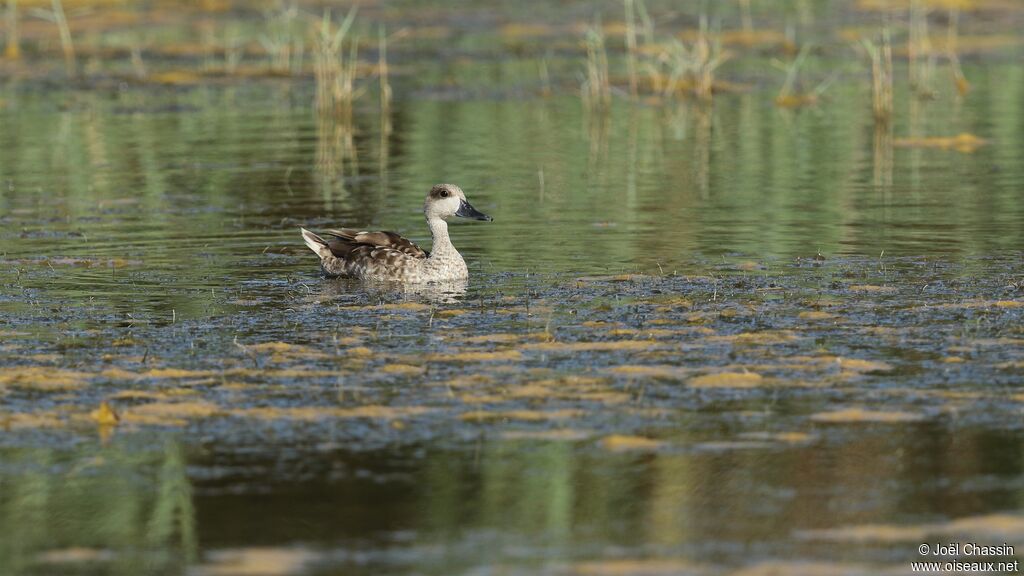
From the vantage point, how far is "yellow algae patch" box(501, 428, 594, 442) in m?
8.39

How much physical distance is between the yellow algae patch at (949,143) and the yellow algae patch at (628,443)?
14144 millimetres

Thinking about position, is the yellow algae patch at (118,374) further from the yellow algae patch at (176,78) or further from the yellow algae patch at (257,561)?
the yellow algae patch at (176,78)

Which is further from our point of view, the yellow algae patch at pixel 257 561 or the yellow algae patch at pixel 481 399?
the yellow algae patch at pixel 481 399

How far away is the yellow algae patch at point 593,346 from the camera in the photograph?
1026cm

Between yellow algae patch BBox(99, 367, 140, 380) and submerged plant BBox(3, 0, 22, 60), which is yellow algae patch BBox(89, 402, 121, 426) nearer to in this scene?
yellow algae patch BBox(99, 367, 140, 380)

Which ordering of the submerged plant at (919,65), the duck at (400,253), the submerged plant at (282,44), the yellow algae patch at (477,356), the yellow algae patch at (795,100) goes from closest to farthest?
1. the yellow algae patch at (477,356)
2. the duck at (400,253)
3. the yellow algae patch at (795,100)
4. the submerged plant at (919,65)
5. the submerged plant at (282,44)

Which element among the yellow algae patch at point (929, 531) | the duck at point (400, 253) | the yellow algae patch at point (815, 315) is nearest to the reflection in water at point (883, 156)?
the duck at point (400, 253)

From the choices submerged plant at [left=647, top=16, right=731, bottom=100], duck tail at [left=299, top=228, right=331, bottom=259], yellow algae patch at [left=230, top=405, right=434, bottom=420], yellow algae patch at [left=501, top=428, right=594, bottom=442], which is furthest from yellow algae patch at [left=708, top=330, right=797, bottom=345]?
submerged plant at [left=647, top=16, right=731, bottom=100]

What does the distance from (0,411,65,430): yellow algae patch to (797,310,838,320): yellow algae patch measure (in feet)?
15.4

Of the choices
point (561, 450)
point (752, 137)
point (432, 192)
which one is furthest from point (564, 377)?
point (752, 137)

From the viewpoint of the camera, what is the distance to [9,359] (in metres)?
10.2

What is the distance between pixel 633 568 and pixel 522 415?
2193mm

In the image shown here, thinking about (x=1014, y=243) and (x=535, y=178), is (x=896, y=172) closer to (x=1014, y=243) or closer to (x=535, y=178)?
(x=535, y=178)

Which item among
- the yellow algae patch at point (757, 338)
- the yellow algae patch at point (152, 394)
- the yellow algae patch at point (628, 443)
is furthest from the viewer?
the yellow algae patch at point (757, 338)
